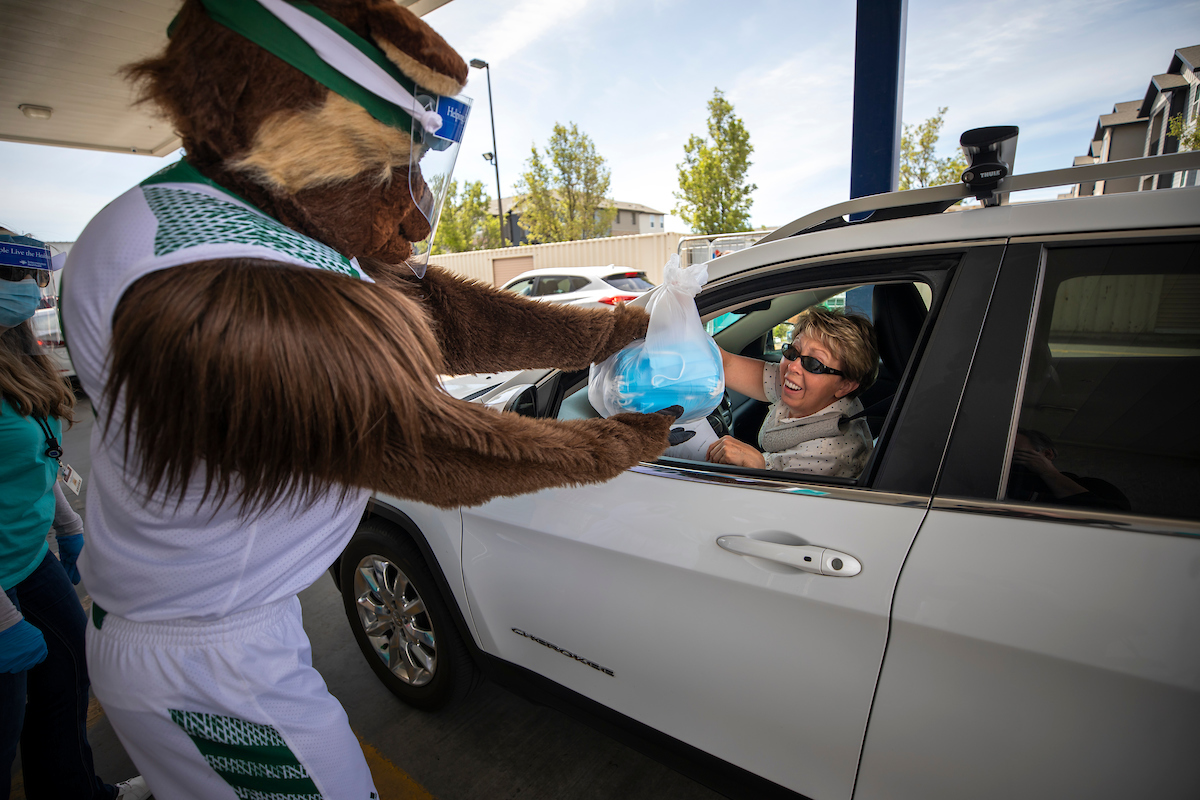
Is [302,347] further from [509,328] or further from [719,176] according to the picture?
[719,176]

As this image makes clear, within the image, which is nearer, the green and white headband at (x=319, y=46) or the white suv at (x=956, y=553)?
the green and white headband at (x=319, y=46)

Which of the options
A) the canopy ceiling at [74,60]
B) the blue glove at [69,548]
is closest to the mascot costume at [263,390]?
the blue glove at [69,548]

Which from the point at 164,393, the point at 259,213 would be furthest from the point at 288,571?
the point at 259,213

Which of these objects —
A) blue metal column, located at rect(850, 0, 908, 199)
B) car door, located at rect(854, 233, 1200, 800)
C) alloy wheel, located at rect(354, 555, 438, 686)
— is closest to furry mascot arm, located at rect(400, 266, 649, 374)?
car door, located at rect(854, 233, 1200, 800)

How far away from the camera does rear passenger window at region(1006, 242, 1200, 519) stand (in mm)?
1081

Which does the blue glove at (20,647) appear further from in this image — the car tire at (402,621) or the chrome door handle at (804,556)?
the chrome door handle at (804,556)

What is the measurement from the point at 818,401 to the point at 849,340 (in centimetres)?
21

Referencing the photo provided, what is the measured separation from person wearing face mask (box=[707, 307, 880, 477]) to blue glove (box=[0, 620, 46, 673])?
6.22 feet

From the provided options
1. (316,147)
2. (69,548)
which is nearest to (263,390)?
(316,147)

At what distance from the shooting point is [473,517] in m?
1.89

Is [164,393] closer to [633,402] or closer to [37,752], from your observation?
[633,402]

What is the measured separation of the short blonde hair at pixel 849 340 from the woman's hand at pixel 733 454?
380 millimetres

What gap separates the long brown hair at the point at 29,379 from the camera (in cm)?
161

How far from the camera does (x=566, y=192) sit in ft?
82.4
